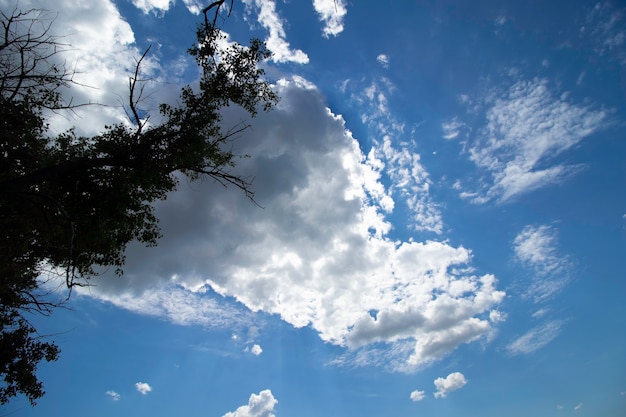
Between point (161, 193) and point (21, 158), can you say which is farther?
point (161, 193)

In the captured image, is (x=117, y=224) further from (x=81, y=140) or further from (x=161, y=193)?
(x=81, y=140)

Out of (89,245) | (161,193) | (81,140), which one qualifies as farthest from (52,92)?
(89,245)

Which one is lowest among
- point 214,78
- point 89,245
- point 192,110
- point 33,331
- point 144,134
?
point 33,331

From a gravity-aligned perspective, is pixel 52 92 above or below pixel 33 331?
above

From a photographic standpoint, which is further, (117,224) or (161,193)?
(161,193)

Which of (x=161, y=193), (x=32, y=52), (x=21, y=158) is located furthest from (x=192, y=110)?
(x=21, y=158)

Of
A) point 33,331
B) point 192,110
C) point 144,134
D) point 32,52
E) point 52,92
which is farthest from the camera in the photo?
point 33,331

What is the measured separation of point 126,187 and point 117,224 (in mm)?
1971

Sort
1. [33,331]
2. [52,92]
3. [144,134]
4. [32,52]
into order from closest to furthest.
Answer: [32,52], [52,92], [144,134], [33,331]

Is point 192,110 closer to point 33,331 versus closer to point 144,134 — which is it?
point 144,134

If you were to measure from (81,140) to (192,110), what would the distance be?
6.14m

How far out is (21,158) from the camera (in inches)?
548

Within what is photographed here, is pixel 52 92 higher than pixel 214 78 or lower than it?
lower

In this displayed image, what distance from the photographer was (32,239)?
613 inches
